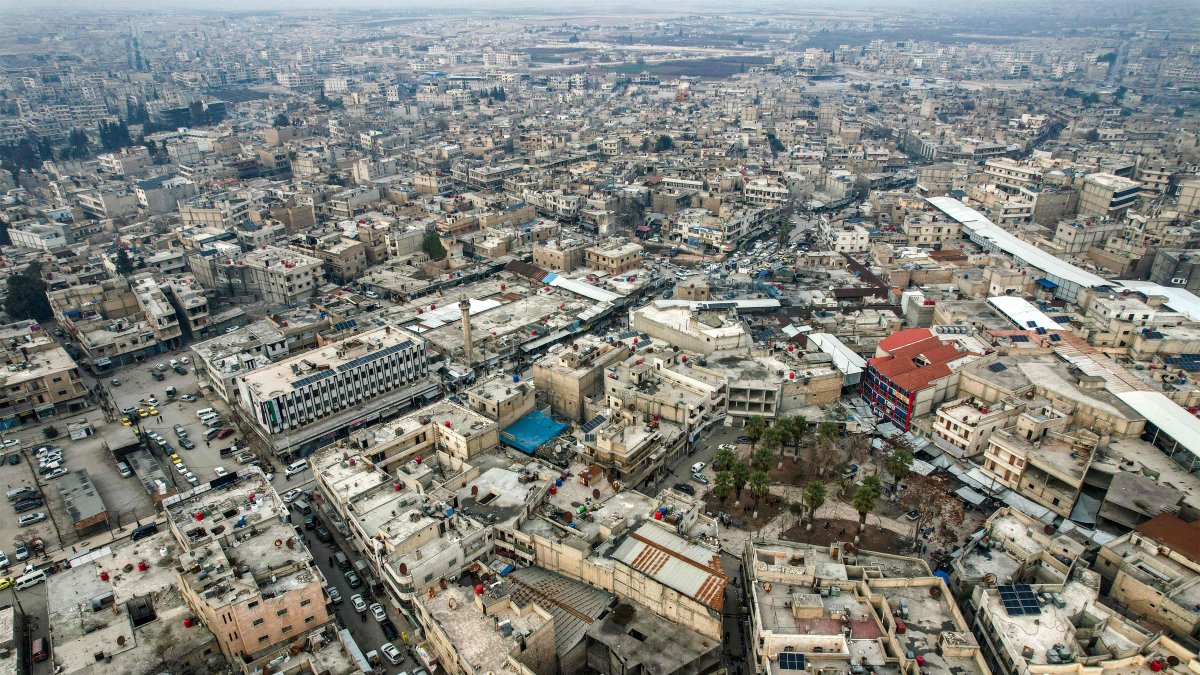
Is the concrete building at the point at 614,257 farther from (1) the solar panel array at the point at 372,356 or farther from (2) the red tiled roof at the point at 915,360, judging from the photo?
(2) the red tiled roof at the point at 915,360

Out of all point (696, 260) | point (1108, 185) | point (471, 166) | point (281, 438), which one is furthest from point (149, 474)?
point (1108, 185)

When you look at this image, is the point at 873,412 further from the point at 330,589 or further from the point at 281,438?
the point at 281,438

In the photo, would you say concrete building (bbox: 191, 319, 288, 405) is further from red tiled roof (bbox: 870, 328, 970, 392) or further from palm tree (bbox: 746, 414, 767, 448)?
red tiled roof (bbox: 870, 328, 970, 392)

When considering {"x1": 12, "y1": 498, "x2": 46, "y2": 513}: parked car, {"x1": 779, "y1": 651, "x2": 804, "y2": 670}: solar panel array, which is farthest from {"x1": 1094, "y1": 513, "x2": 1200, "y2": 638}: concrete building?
{"x1": 12, "y1": 498, "x2": 46, "y2": 513}: parked car

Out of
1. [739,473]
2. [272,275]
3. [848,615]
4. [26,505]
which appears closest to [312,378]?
[26,505]

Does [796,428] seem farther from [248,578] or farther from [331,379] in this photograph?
[331,379]

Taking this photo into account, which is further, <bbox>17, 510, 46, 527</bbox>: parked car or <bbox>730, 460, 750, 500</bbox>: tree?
<bbox>17, 510, 46, 527</bbox>: parked car
